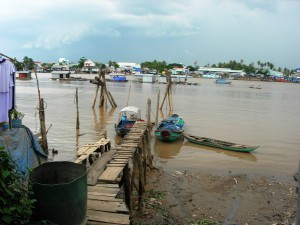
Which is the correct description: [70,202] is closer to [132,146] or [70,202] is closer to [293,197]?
[132,146]

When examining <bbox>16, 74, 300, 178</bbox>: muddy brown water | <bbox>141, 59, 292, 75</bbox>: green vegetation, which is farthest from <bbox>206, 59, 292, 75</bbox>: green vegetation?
<bbox>16, 74, 300, 178</bbox>: muddy brown water

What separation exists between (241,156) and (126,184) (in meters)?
8.15

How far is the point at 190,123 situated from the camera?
2202cm

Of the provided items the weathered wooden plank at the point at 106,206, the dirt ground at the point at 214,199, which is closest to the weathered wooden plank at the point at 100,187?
the weathered wooden plank at the point at 106,206

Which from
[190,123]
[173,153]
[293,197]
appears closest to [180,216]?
[293,197]

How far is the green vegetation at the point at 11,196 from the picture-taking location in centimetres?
283

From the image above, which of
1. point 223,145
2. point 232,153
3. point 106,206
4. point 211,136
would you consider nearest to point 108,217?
point 106,206

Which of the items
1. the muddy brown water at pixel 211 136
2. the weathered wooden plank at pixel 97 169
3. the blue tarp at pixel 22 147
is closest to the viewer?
the weathered wooden plank at pixel 97 169

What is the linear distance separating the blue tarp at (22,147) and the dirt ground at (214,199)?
110 inches

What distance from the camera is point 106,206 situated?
194 inches

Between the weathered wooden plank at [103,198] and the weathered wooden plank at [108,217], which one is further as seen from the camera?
the weathered wooden plank at [103,198]

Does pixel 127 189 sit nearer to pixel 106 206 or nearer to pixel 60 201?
pixel 106 206

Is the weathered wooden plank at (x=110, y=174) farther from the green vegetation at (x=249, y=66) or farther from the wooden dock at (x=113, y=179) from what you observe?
the green vegetation at (x=249, y=66)

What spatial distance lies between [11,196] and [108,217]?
1.89 m
